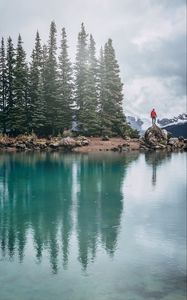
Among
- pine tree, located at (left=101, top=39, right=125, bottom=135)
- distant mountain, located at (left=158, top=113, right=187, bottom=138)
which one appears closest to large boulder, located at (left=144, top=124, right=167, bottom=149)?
pine tree, located at (left=101, top=39, right=125, bottom=135)

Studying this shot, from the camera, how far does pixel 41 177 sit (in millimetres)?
38156

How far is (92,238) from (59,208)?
264 inches

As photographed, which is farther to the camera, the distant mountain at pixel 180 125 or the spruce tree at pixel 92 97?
the distant mountain at pixel 180 125

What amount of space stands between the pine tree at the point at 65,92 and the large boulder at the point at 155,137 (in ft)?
47.1

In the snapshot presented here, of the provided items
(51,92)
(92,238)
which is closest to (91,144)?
(51,92)

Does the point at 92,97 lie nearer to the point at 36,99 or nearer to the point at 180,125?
the point at 36,99

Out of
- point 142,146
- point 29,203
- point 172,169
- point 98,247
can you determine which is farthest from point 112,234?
point 142,146

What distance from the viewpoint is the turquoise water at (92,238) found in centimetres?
1382

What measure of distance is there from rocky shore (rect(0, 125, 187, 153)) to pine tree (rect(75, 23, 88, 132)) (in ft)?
13.7

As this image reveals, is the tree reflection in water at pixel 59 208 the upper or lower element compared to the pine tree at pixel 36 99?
lower

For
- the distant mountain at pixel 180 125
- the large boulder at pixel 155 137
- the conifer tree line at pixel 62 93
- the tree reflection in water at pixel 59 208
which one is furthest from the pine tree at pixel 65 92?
the distant mountain at pixel 180 125

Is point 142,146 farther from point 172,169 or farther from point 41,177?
point 41,177

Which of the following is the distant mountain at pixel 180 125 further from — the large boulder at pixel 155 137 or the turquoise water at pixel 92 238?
the turquoise water at pixel 92 238

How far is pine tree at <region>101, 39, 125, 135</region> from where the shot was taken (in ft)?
245
